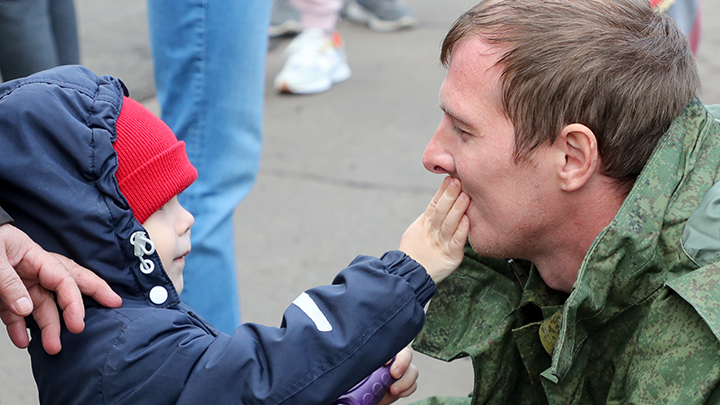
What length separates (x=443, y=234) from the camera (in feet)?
6.28

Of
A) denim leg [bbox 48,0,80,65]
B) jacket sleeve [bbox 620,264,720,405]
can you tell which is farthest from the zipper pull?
denim leg [bbox 48,0,80,65]

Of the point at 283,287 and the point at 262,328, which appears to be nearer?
the point at 262,328

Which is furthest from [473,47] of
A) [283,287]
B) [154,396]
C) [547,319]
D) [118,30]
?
[118,30]

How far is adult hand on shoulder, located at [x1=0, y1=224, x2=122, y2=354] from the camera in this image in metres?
1.46

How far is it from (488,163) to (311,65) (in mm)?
4348

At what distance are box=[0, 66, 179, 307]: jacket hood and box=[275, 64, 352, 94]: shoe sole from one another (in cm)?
429

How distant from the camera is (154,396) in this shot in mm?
1615

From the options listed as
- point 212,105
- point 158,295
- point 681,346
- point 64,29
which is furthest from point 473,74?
point 64,29

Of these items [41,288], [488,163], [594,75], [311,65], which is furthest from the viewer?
[311,65]

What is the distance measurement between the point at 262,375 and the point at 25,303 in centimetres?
Answer: 50

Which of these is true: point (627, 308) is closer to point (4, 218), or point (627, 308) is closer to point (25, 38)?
point (4, 218)

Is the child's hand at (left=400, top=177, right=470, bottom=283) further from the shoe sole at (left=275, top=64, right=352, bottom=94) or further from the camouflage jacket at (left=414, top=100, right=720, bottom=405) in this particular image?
the shoe sole at (left=275, top=64, right=352, bottom=94)

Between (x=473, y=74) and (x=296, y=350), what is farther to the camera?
(x=473, y=74)

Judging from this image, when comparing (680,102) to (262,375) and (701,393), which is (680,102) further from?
(262,375)
